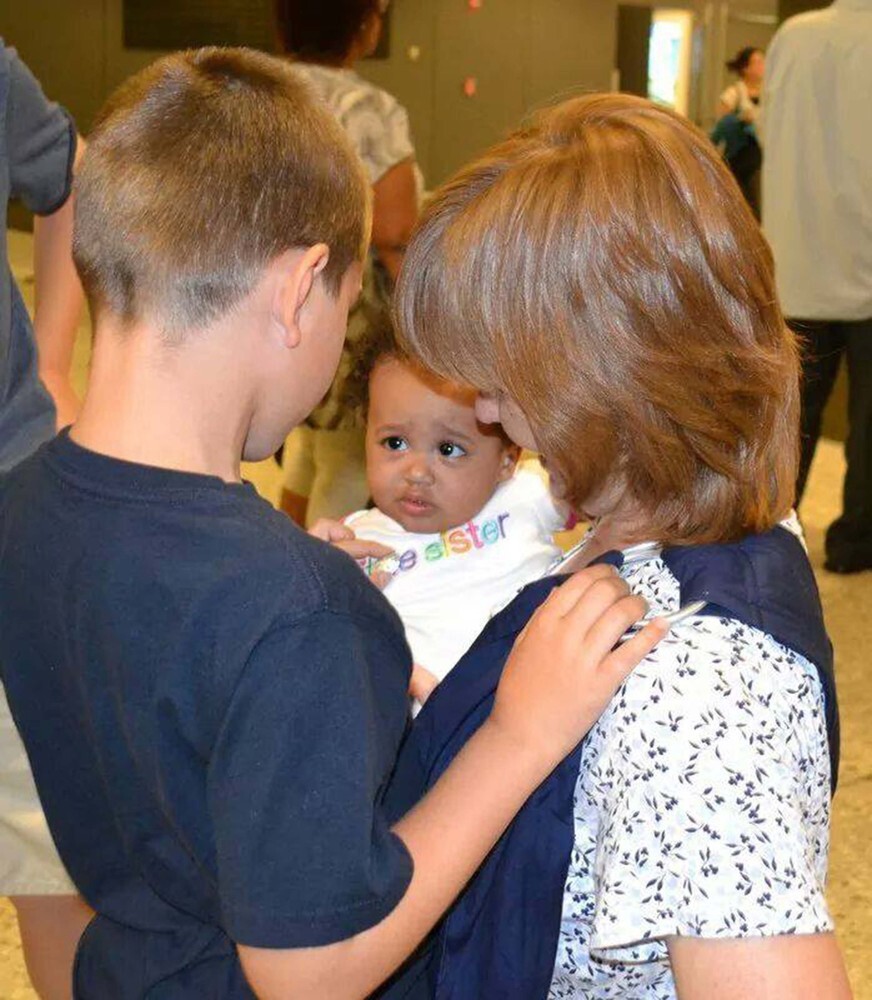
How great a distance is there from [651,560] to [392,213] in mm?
2211

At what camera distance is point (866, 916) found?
2.93 meters

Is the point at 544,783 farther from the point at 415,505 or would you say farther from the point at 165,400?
the point at 415,505

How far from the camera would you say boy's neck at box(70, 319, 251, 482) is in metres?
1.16

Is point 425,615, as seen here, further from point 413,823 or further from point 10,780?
point 413,823

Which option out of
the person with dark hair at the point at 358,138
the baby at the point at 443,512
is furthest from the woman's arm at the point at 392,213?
the baby at the point at 443,512

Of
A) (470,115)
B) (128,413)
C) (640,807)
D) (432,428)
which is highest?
(128,413)

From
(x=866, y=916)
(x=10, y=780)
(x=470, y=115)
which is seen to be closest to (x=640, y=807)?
(x=10, y=780)

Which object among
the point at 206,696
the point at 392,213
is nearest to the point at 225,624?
the point at 206,696

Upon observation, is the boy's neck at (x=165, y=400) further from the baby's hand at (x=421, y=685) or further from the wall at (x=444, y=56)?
the wall at (x=444, y=56)

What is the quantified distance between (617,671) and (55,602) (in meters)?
0.45

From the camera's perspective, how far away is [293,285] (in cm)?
117

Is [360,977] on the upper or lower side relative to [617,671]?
lower

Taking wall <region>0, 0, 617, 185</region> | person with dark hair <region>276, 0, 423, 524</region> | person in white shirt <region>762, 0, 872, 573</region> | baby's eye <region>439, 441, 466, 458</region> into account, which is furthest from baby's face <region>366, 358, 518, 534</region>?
wall <region>0, 0, 617, 185</region>

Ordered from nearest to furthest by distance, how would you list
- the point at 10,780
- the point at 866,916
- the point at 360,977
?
the point at 360,977 < the point at 10,780 < the point at 866,916
